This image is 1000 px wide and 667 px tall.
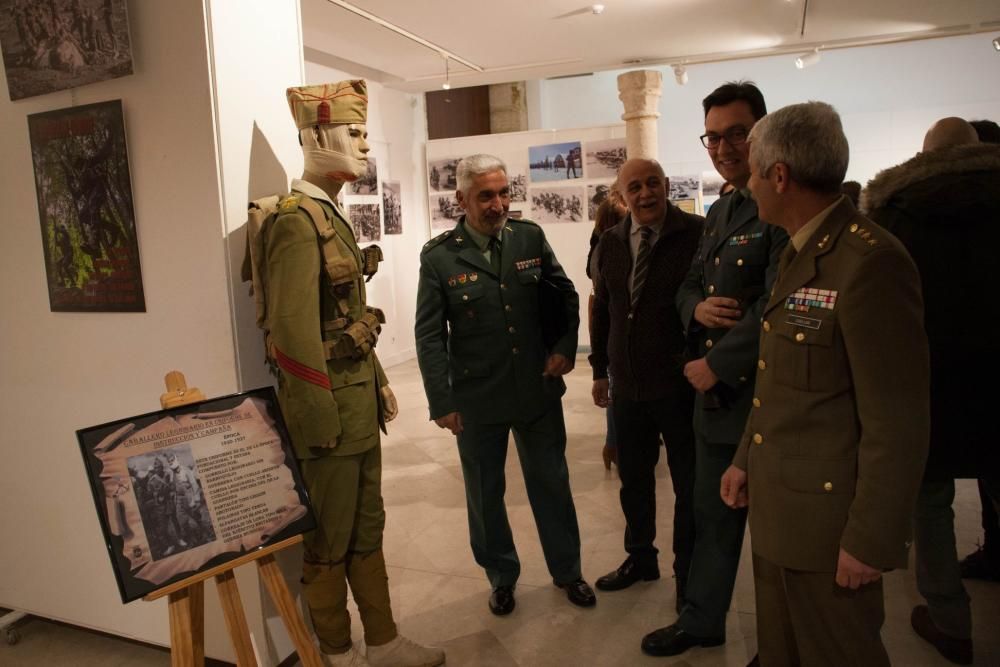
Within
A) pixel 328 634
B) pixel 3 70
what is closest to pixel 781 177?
pixel 328 634

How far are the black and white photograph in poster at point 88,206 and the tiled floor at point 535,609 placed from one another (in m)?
1.50

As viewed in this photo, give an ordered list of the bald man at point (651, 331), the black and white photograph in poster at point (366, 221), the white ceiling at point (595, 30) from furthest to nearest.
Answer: the black and white photograph in poster at point (366, 221)
the white ceiling at point (595, 30)
the bald man at point (651, 331)

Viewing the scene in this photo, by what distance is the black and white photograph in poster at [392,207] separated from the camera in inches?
341

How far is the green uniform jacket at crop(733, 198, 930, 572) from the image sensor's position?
1.44m

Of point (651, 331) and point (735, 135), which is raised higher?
point (735, 135)

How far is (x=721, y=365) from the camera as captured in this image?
2.17 meters

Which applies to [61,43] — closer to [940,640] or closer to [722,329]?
[722,329]

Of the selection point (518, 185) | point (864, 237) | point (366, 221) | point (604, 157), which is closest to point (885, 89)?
point (604, 157)

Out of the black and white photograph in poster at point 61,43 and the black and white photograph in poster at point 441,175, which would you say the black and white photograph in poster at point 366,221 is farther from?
the black and white photograph in poster at point 61,43

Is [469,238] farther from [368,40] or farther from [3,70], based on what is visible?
[368,40]

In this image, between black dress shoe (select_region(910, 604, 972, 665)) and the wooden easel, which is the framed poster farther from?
black dress shoe (select_region(910, 604, 972, 665))

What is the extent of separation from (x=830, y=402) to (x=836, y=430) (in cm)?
6

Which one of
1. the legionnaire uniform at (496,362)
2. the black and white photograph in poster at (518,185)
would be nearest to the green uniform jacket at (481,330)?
the legionnaire uniform at (496,362)

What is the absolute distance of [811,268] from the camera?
5.19 ft
